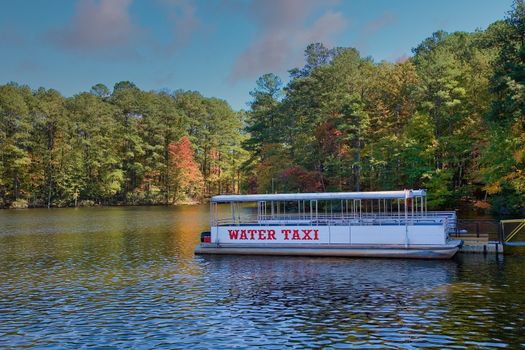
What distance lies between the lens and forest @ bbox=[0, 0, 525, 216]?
5538 centimetres

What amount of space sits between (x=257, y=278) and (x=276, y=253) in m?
8.26

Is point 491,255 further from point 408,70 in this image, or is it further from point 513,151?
point 408,70

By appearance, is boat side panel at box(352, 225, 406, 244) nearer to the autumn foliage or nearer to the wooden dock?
the wooden dock

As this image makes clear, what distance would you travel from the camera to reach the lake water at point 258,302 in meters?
16.9

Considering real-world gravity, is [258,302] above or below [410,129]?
below

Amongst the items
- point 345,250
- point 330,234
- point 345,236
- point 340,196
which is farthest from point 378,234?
point 340,196

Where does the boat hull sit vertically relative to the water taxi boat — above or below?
below

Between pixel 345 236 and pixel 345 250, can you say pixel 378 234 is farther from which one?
pixel 345 250

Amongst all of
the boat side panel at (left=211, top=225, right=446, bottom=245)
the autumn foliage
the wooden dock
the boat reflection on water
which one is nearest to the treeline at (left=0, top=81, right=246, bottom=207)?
the autumn foliage

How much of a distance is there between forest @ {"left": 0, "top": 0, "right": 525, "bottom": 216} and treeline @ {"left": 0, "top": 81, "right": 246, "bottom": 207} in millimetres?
381

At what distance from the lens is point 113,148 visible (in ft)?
442

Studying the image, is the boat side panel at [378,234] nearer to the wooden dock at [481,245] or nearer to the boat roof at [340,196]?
the boat roof at [340,196]

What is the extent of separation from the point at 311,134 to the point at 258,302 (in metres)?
60.9

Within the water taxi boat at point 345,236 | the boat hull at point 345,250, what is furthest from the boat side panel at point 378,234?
the boat hull at point 345,250
